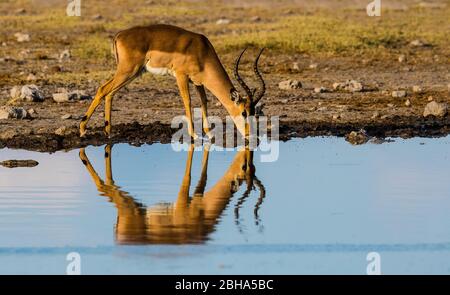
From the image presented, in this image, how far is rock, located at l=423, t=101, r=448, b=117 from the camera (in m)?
15.3

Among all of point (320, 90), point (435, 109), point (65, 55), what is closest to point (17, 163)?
point (435, 109)

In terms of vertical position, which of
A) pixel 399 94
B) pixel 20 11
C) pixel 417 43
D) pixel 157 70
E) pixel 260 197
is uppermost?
pixel 157 70

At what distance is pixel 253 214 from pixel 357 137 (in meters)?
4.34

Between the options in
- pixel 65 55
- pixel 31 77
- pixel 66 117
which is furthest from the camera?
pixel 65 55

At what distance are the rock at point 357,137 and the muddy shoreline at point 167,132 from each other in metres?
0.24

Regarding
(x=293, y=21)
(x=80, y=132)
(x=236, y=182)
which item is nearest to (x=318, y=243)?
(x=236, y=182)

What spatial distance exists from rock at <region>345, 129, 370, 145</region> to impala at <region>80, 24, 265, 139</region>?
1058 mm

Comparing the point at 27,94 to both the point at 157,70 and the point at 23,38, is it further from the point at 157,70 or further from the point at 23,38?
the point at 23,38

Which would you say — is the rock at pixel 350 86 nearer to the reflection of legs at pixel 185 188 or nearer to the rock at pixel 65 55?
the reflection of legs at pixel 185 188

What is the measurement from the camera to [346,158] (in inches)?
476

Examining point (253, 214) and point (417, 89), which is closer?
point (253, 214)

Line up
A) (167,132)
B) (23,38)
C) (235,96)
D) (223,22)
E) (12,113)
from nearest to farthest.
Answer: (235,96) < (167,132) < (12,113) < (23,38) < (223,22)

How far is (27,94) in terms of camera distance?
15969mm

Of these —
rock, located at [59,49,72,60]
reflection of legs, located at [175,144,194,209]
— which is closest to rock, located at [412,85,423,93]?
reflection of legs, located at [175,144,194,209]
